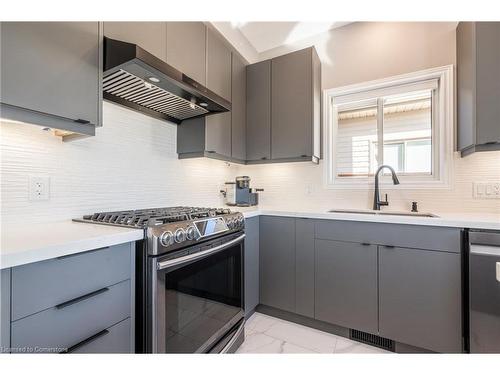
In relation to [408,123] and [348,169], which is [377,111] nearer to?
[408,123]

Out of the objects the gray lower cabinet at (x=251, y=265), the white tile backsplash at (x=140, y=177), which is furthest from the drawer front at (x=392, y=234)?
the white tile backsplash at (x=140, y=177)

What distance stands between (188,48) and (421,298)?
7.37 feet

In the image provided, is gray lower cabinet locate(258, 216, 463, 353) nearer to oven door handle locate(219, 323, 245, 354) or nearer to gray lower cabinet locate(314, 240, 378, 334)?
gray lower cabinet locate(314, 240, 378, 334)

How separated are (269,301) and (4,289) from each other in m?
1.70

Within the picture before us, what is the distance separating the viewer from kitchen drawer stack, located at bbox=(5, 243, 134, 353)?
0.67 meters

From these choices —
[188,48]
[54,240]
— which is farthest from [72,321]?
[188,48]

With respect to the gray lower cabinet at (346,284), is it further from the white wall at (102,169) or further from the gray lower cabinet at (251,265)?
the white wall at (102,169)

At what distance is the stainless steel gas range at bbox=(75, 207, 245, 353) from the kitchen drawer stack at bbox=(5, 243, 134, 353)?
7 centimetres

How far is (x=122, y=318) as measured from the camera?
3.01ft

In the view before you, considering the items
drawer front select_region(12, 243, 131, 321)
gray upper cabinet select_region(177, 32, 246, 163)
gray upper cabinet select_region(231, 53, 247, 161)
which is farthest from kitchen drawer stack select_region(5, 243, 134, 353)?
gray upper cabinet select_region(231, 53, 247, 161)

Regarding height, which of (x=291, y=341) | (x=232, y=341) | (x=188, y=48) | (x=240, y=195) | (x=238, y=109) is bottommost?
(x=291, y=341)

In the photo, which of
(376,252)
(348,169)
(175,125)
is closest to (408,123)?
(348,169)

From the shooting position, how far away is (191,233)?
1129 millimetres

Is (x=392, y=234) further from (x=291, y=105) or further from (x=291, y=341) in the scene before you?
(x=291, y=105)
